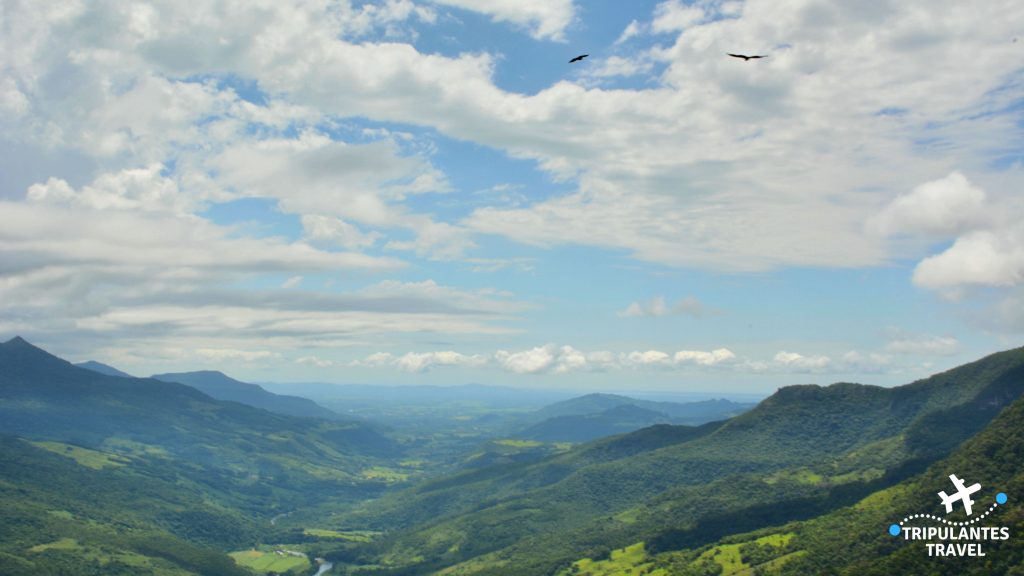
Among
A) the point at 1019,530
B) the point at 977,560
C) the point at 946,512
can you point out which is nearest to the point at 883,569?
the point at 977,560

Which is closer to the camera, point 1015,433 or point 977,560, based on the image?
point 977,560

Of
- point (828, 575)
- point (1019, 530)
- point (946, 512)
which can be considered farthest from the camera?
point (946, 512)

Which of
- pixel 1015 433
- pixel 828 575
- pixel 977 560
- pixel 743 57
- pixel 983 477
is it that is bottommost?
pixel 828 575

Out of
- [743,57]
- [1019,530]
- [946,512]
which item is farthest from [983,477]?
[743,57]

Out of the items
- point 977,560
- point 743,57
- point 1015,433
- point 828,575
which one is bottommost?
point 828,575

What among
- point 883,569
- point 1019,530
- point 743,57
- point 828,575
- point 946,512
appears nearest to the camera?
point 743,57

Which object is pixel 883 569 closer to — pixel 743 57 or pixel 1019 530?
pixel 1019 530

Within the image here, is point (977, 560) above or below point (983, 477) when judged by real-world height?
below

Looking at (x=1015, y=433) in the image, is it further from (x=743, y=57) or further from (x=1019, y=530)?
(x=743, y=57)

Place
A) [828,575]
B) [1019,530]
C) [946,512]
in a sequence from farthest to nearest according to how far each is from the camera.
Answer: [946,512] → [828,575] → [1019,530]
